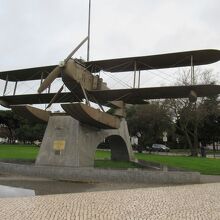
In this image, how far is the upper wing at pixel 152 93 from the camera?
21750 mm

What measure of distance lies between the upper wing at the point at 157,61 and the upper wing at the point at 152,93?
1.79 metres

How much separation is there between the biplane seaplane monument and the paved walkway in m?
7.83

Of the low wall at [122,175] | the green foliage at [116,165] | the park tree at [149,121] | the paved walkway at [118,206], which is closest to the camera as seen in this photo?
the paved walkway at [118,206]

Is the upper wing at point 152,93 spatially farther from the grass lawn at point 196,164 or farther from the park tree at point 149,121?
the park tree at point 149,121

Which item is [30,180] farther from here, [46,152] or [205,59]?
[205,59]

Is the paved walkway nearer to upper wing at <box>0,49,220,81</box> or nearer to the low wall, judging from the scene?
the low wall

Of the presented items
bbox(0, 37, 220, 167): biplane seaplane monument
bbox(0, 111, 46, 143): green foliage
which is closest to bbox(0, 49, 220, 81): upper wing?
bbox(0, 37, 220, 167): biplane seaplane monument

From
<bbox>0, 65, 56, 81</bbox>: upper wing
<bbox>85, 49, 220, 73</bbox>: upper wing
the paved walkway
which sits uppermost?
<bbox>85, 49, 220, 73</bbox>: upper wing

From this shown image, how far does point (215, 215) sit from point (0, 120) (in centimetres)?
7680

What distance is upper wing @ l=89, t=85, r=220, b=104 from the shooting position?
21.8 meters

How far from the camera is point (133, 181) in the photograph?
17.4m

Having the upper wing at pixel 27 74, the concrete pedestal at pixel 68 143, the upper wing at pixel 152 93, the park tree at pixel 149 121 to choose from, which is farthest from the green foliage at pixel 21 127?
the concrete pedestal at pixel 68 143

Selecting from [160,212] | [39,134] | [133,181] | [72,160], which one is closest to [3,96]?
[72,160]

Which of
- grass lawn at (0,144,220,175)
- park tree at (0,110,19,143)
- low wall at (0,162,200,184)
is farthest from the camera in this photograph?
park tree at (0,110,19,143)
